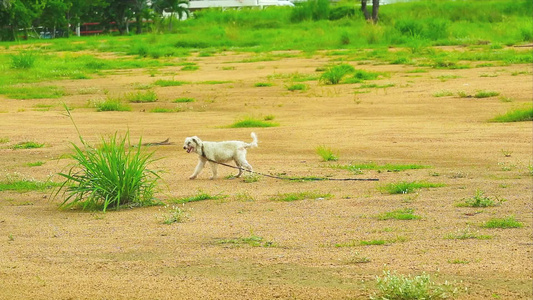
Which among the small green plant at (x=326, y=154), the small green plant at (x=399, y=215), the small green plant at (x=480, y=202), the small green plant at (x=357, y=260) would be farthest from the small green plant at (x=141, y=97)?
the small green plant at (x=357, y=260)

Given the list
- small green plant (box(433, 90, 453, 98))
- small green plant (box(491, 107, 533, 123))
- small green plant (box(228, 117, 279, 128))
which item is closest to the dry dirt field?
small green plant (box(228, 117, 279, 128))

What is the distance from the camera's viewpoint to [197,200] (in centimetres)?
1039

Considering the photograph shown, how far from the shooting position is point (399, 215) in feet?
30.1

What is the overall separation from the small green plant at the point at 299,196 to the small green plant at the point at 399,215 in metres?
1.16

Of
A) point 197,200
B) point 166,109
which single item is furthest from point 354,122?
point 197,200

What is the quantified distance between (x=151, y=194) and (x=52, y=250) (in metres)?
2.36

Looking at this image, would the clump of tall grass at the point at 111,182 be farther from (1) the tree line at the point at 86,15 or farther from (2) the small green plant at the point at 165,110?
(1) the tree line at the point at 86,15

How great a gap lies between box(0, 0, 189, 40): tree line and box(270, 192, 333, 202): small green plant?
135 ft

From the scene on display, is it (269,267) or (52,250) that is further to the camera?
(52,250)

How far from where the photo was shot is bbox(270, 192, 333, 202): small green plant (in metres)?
10.3

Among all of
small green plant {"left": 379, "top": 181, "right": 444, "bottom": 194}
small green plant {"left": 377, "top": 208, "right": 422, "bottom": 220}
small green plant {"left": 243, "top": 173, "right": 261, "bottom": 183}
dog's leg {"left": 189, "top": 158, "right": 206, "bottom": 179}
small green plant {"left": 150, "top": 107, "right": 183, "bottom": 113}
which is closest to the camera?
small green plant {"left": 377, "top": 208, "right": 422, "bottom": 220}

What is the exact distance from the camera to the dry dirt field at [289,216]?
6922 mm

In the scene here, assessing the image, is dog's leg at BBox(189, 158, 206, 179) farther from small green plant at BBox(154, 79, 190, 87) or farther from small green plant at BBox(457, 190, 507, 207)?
small green plant at BBox(154, 79, 190, 87)

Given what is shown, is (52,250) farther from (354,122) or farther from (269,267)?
(354,122)
